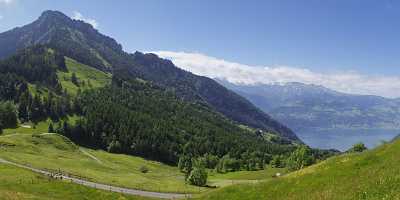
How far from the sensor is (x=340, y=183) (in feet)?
145

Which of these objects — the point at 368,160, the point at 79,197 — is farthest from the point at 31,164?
the point at 368,160

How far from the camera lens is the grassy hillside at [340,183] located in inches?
1441

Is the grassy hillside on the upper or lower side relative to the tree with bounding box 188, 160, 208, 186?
upper

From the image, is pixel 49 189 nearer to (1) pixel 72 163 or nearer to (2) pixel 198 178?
(2) pixel 198 178

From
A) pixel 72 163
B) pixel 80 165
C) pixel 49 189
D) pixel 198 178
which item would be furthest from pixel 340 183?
pixel 72 163

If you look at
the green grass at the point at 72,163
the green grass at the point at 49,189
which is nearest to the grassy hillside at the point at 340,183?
the green grass at the point at 49,189

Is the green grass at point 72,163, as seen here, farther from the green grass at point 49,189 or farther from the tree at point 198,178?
the green grass at point 49,189

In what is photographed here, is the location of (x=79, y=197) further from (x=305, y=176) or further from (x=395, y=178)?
(x=395, y=178)

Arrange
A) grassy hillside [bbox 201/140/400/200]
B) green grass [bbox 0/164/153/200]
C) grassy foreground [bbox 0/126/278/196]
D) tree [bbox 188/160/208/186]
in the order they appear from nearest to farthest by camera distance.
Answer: grassy hillside [bbox 201/140/400/200]
green grass [bbox 0/164/153/200]
grassy foreground [bbox 0/126/278/196]
tree [bbox 188/160/208/186]

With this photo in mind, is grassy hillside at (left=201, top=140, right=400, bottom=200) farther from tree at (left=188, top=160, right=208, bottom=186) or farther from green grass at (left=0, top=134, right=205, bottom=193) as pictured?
tree at (left=188, top=160, right=208, bottom=186)

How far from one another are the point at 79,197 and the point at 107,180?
147 feet

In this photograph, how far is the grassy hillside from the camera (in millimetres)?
36594

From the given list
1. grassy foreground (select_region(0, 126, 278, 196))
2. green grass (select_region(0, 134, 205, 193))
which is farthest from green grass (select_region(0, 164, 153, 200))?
green grass (select_region(0, 134, 205, 193))

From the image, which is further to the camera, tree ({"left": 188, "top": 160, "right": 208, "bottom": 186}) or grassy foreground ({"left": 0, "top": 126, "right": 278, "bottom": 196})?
tree ({"left": 188, "top": 160, "right": 208, "bottom": 186})
